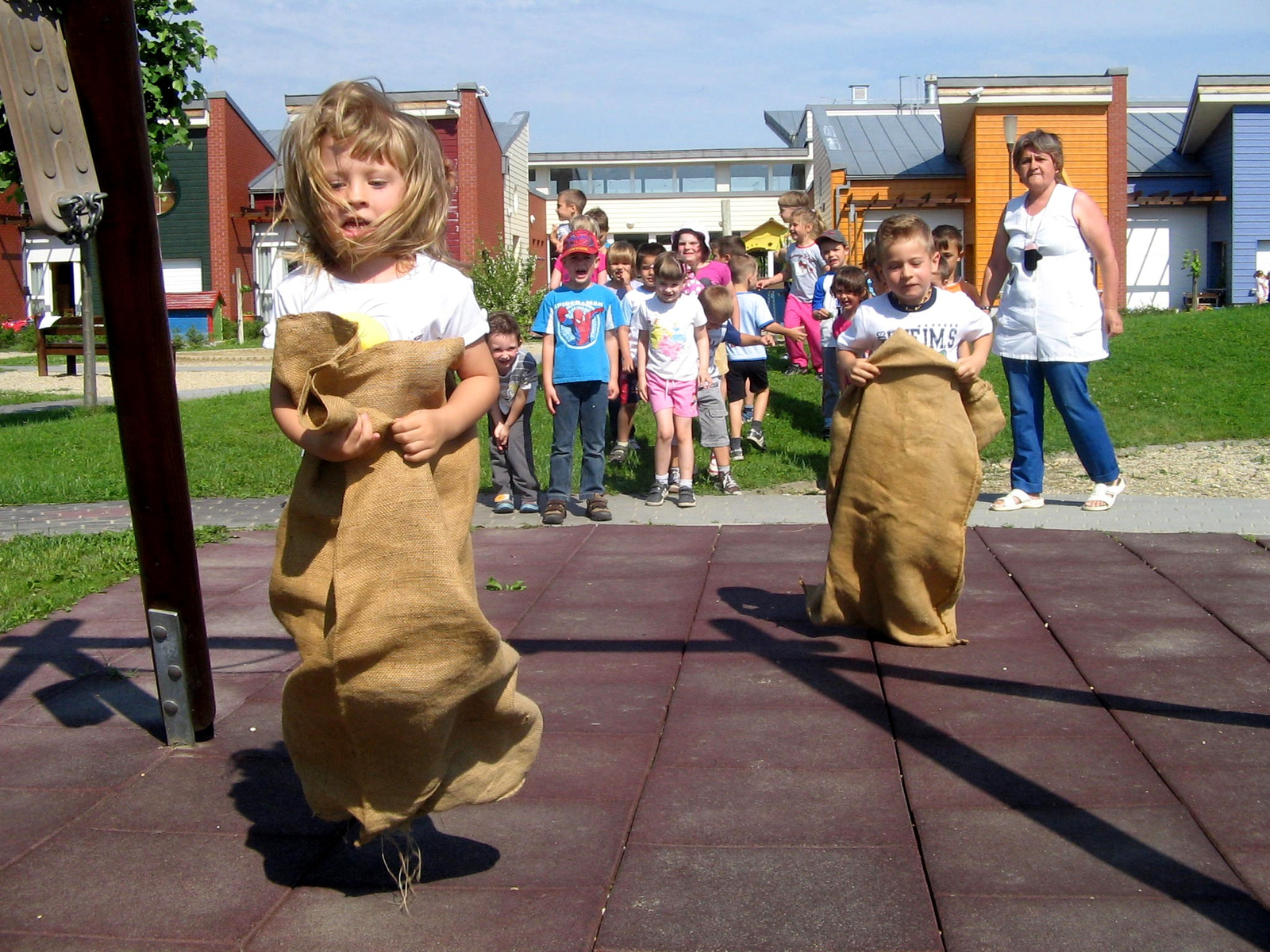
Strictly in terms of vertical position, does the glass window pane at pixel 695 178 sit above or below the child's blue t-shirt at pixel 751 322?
Answer: above

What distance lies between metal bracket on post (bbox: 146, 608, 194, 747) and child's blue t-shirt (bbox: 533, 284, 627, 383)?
174 inches

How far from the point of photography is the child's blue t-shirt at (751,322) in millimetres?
10500

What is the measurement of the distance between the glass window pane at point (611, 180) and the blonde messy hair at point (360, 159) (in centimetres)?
5697

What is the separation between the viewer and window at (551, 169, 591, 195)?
59719mm

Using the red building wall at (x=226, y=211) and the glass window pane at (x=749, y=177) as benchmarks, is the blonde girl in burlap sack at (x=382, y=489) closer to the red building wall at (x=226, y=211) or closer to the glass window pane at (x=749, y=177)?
the red building wall at (x=226, y=211)

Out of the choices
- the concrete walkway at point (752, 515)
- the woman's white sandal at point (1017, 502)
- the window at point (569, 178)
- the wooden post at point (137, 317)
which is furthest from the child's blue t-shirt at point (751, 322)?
the window at point (569, 178)

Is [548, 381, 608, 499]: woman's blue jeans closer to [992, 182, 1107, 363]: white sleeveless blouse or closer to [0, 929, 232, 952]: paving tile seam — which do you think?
[992, 182, 1107, 363]: white sleeveless blouse

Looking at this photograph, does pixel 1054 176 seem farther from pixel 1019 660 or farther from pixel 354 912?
pixel 354 912

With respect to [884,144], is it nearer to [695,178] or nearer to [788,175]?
[788,175]

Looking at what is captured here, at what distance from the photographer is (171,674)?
3.94 meters

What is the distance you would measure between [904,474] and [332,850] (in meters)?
2.56

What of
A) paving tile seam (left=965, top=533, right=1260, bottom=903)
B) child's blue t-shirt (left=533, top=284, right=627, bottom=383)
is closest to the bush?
child's blue t-shirt (left=533, top=284, right=627, bottom=383)

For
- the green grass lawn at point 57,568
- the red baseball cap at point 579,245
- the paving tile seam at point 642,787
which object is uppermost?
the red baseball cap at point 579,245

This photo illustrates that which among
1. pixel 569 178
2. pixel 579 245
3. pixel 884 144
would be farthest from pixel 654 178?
pixel 579 245
